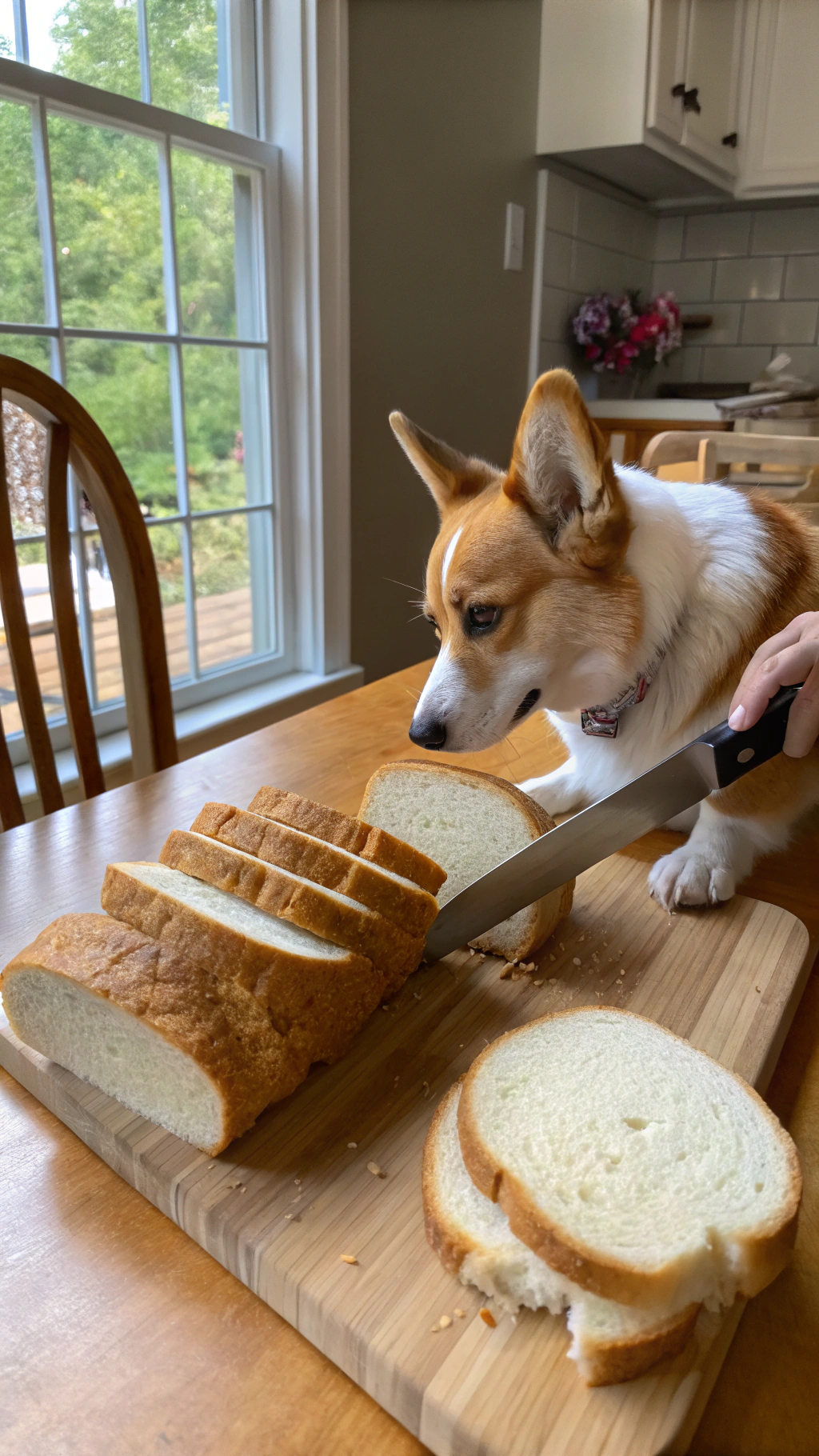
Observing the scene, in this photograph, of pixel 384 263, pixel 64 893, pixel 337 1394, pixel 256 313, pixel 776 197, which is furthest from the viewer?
pixel 776 197

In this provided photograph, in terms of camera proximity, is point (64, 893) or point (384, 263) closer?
point (64, 893)

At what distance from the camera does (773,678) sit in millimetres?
822

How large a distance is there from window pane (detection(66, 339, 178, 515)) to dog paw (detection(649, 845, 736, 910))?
160 centimetres

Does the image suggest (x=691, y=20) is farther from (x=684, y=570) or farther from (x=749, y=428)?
(x=684, y=570)

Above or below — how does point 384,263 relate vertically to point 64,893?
above

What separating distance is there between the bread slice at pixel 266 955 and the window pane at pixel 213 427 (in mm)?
1709

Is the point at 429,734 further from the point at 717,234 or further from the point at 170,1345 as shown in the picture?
the point at 717,234

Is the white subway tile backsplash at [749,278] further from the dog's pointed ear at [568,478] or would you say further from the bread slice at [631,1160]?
the bread slice at [631,1160]

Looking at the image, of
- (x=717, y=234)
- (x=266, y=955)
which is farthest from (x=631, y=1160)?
(x=717, y=234)

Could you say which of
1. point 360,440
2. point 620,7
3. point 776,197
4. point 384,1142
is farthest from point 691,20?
point 384,1142

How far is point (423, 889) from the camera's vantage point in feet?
2.73

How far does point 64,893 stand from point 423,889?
0.39m

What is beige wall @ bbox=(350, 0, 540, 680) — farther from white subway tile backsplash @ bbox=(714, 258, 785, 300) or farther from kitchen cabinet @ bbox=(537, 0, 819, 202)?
white subway tile backsplash @ bbox=(714, 258, 785, 300)

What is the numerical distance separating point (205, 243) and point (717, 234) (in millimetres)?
3034
